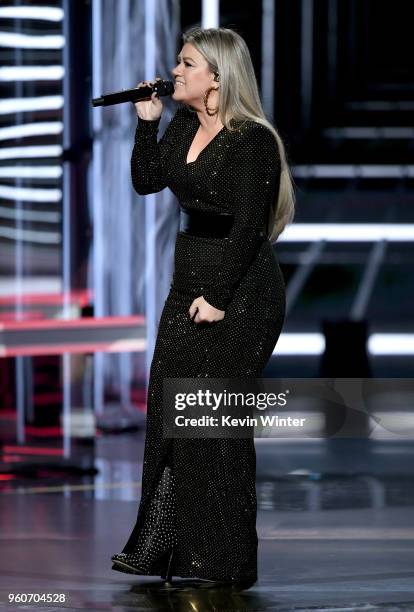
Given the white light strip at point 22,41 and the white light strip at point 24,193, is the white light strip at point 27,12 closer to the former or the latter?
the white light strip at point 22,41

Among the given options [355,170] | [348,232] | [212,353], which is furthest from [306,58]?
[212,353]

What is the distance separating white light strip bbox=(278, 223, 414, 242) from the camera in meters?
9.02

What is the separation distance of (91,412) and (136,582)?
233 cm

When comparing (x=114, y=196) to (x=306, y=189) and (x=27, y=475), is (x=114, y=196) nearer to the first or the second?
(x=27, y=475)

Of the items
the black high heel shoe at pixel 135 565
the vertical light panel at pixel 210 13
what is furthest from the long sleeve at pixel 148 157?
the vertical light panel at pixel 210 13

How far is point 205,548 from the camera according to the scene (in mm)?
3316

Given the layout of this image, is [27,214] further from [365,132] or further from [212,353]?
[365,132]

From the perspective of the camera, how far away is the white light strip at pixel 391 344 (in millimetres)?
8469

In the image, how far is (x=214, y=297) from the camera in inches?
128

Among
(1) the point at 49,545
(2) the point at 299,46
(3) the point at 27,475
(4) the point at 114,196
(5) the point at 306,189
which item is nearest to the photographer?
(1) the point at 49,545

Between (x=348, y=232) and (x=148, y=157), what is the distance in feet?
19.8

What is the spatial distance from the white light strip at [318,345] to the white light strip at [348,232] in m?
0.63

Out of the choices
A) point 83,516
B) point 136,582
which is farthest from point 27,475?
point 136,582

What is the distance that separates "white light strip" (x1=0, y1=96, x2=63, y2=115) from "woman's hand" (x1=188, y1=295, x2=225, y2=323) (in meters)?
2.38
